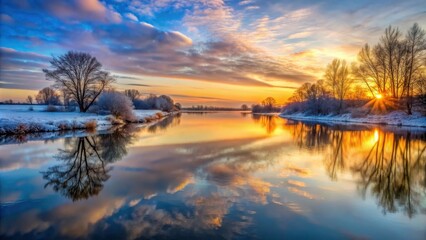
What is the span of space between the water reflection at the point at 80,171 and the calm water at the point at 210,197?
0.04 meters

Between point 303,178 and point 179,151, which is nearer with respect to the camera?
point 303,178

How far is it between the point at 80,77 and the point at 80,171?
124ft

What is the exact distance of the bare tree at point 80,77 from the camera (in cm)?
4069

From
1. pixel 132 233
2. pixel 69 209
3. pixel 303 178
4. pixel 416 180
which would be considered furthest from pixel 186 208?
pixel 416 180

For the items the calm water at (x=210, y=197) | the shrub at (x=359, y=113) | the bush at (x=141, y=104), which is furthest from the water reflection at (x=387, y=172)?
the bush at (x=141, y=104)

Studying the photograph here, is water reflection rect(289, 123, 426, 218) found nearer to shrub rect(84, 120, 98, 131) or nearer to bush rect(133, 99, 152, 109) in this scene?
shrub rect(84, 120, 98, 131)

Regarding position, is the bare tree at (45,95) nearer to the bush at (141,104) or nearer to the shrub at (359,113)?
the bush at (141,104)

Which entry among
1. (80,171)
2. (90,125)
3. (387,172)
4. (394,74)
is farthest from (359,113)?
(80,171)

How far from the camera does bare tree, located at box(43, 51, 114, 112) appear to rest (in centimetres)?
4069

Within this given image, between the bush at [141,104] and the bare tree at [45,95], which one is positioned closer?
the bare tree at [45,95]

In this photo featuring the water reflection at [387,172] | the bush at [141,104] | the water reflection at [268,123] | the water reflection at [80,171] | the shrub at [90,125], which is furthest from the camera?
the bush at [141,104]

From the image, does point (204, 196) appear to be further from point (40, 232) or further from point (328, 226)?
point (40, 232)

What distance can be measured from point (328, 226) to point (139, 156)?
31.4 ft

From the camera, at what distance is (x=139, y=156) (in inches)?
501
